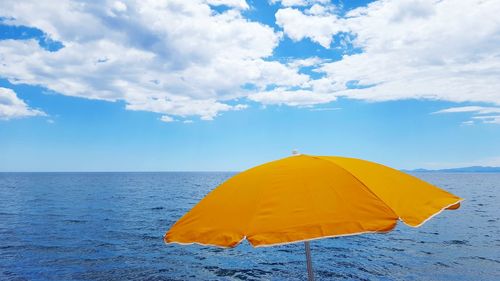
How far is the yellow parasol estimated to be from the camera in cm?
356

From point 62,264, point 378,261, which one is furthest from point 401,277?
point 62,264

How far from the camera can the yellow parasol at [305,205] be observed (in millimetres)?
3559

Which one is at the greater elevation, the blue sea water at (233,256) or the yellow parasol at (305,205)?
the yellow parasol at (305,205)

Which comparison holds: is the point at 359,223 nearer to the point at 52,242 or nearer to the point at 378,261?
the point at 378,261

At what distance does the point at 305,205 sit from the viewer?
147 inches

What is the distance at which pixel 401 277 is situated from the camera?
667 inches

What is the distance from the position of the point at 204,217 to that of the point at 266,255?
60.8 feet

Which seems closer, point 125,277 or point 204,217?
point 204,217

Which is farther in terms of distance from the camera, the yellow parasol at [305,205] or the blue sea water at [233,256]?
the blue sea water at [233,256]

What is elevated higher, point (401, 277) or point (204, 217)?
point (204, 217)

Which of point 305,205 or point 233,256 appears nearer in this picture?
point 305,205

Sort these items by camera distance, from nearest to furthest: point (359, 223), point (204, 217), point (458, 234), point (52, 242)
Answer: point (359, 223), point (204, 217), point (52, 242), point (458, 234)

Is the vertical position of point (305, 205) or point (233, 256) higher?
point (305, 205)

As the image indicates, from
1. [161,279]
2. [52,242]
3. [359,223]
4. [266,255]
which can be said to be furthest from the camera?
[52,242]
